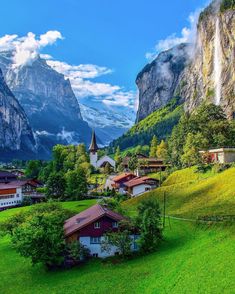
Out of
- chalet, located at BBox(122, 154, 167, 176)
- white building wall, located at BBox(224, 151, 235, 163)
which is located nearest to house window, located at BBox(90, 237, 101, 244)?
white building wall, located at BBox(224, 151, 235, 163)

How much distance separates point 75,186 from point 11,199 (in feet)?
67.1

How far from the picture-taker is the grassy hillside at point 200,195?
6419cm

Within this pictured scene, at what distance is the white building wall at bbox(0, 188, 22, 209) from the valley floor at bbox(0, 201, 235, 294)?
63024mm

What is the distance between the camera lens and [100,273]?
50219 millimetres

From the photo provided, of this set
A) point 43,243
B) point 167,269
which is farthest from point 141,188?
point 167,269

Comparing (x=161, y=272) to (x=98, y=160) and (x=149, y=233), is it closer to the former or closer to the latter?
(x=149, y=233)

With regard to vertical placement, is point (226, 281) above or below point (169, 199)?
below

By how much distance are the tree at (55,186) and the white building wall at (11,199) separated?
11.0 m

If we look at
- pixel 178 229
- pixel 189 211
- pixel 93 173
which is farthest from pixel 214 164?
pixel 93 173

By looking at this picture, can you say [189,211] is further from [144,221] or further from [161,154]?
[161,154]

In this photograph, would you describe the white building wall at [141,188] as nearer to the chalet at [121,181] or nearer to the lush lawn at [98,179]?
the chalet at [121,181]

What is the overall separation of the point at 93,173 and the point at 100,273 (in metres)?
120

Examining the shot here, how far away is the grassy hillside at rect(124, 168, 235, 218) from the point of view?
2527 inches

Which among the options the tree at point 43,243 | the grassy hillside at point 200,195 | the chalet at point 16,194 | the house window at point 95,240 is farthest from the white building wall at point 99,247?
the chalet at point 16,194
